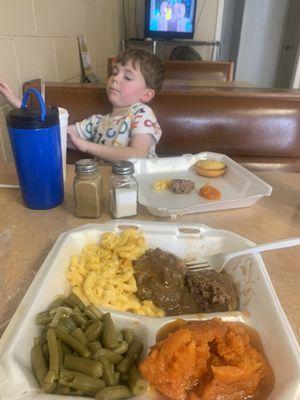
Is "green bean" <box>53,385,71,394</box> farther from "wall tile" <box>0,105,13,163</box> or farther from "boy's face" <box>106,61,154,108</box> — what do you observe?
"boy's face" <box>106,61,154,108</box>

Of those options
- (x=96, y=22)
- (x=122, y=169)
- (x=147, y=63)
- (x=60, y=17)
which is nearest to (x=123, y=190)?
(x=122, y=169)

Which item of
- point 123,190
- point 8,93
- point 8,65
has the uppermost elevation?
point 8,65

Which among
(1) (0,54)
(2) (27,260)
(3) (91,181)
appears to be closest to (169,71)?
(1) (0,54)

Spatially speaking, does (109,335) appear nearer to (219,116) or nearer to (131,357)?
(131,357)

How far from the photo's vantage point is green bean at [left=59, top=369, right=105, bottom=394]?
485 millimetres

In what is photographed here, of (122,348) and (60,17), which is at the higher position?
(60,17)

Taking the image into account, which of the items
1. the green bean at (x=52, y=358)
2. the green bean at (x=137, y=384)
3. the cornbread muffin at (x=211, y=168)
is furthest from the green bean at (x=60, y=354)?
the cornbread muffin at (x=211, y=168)

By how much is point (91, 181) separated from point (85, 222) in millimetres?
114

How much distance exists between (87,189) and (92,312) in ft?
1.15

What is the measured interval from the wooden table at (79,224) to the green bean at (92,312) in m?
0.13

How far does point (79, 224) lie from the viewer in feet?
2.86

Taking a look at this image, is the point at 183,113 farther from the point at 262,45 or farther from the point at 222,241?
the point at 262,45

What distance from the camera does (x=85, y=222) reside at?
0.88m

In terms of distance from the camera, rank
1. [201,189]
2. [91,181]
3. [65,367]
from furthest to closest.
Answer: [201,189]
[91,181]
[65,367]
